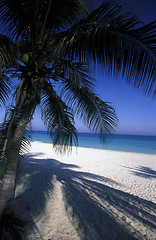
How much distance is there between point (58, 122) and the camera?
3.03 metres

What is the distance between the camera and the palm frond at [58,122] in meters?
2.94

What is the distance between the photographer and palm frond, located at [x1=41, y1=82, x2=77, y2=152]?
9.64 feet

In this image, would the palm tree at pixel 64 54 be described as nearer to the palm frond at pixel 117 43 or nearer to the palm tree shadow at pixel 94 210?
the palm frond at pixel 117 43

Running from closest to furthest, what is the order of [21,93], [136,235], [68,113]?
[21,93], [136,235], [68,113]

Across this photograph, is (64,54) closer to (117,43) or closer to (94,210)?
(117,43)

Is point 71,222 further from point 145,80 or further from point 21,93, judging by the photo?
point 145,80

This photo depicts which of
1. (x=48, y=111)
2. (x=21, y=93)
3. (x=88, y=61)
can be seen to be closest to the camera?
(x=88, y=61)

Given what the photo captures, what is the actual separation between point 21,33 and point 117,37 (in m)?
2.10

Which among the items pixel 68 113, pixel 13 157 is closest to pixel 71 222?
pixel 13 157

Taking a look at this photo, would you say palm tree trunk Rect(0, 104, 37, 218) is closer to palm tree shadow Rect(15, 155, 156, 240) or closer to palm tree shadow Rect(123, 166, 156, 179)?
palm tree shadow Rect(15, 155, 156, 240)

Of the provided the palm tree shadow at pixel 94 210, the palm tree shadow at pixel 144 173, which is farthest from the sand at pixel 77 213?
the palm tree shadow at pixel 144 173


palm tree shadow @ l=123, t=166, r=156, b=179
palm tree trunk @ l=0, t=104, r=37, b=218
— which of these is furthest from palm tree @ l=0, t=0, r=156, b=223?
palm tree shadow @ l=123, t=166, r=156, b=179

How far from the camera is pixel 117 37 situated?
5.92 ft

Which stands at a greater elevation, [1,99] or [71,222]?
[1,99]
